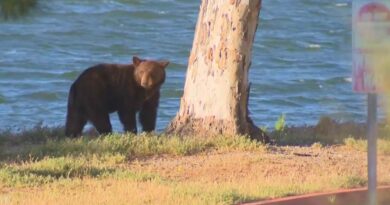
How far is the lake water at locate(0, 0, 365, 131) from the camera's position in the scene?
73.4 ft

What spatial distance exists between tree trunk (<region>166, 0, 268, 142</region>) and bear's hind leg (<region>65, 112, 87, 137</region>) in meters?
1.61

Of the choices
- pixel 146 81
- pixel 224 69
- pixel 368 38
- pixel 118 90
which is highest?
pixel 368 38

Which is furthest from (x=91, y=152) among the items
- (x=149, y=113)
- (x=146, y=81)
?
(x=149, y=113)

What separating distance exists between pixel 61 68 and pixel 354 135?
13.6m

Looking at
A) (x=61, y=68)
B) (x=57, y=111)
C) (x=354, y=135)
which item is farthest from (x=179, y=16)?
(x=354, y=135)

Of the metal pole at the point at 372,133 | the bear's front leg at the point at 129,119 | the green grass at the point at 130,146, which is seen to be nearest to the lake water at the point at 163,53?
the bear's front leg at the point at 129,119

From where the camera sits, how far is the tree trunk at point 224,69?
1223cm

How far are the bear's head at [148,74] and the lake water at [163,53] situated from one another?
12.8 ft

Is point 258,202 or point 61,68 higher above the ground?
point 258,202

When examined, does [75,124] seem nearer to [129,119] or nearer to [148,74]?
[129,119]

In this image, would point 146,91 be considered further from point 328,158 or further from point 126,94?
point 328,158

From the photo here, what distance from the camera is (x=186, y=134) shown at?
12469 mm

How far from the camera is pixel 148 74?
42.8ft

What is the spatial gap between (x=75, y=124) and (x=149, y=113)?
846 mm
